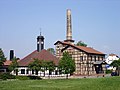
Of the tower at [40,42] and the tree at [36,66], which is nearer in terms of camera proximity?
the tree at [36,66]

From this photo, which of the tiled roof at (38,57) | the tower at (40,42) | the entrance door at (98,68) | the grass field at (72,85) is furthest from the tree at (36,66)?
the entrance door at (98,68)

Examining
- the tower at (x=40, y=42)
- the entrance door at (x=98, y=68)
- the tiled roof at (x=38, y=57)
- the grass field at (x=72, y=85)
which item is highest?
the tower at (x=40, y=42)

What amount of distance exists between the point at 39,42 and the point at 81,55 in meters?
11.9

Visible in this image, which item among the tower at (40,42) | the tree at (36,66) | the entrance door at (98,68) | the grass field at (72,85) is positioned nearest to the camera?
the grass field at (72,85)

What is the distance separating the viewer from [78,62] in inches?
2896

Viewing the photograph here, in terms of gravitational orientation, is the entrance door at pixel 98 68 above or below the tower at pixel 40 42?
below

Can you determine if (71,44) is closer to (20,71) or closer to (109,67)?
(20,71)

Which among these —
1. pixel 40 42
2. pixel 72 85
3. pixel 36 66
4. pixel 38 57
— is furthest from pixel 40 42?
pixel 72 85

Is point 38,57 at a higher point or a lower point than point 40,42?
lower

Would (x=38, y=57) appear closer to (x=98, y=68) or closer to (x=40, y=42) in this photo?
(x=40, y=42)

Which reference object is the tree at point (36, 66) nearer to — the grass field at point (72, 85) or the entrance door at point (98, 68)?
the grass field at point (72, 85)

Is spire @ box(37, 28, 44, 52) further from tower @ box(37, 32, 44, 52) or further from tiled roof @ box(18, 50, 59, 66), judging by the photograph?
tiled roof @ box(18, 50, 59, 66)

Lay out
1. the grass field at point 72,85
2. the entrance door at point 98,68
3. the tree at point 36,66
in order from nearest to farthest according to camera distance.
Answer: the grass field at point 72,85
the tree at point 36,66
the entrance door at point 98,68

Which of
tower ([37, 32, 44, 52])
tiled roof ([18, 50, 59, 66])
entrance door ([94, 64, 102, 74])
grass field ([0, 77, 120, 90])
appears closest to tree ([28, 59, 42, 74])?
tiled roof ([18, 50, 59, 66])
